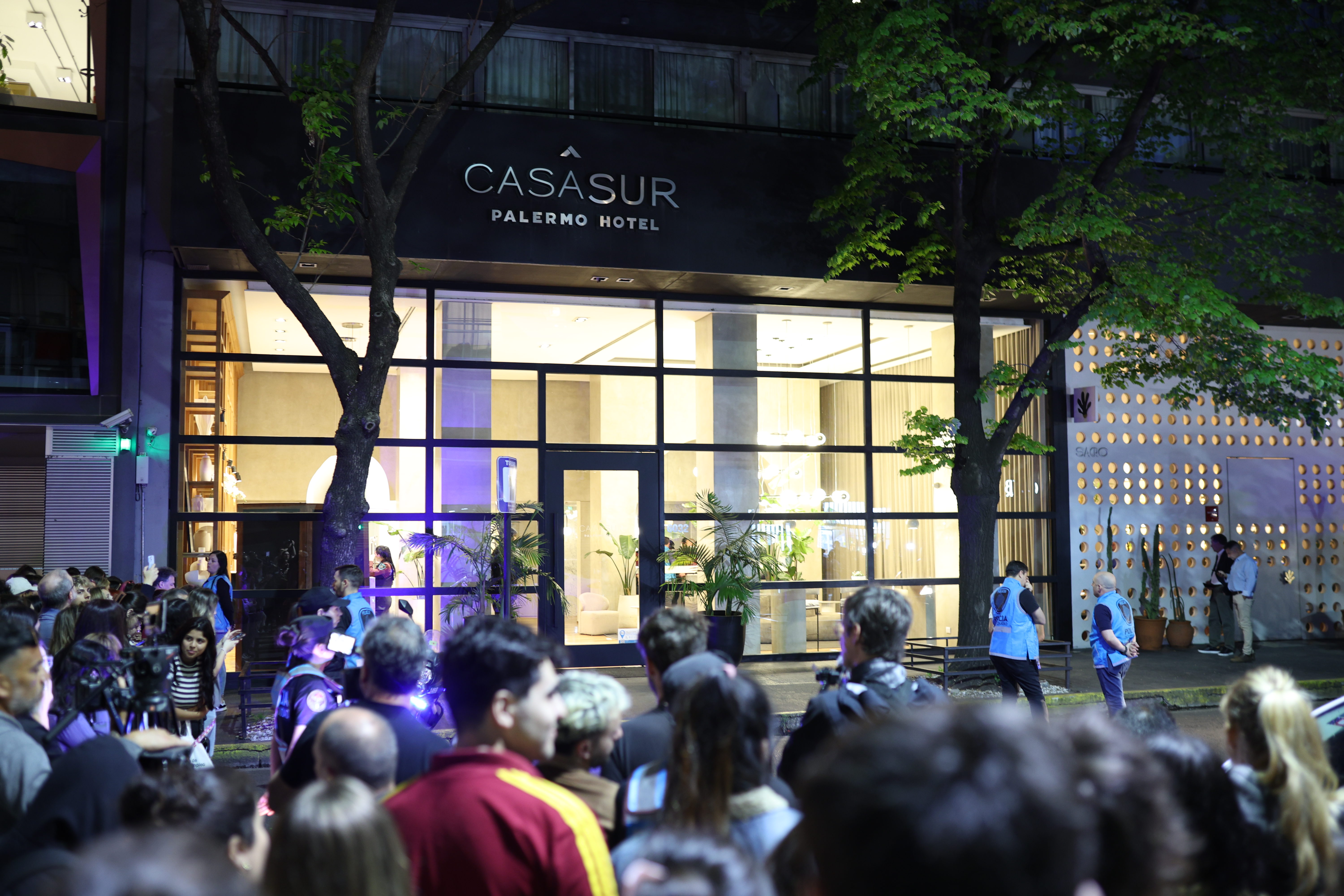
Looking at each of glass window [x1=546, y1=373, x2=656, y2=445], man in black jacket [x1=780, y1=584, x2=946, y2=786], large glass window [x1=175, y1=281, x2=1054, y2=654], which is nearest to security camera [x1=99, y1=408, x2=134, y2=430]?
large glass window [x1=175, y1=281, x2=1054, y2=654]

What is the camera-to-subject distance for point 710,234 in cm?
1509

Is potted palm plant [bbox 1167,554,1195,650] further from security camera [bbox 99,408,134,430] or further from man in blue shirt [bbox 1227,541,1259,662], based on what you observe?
security camera [bbox 99,408,134,430]

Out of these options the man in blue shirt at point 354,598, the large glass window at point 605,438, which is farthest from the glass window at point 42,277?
the man in blue shirt at point 354,598

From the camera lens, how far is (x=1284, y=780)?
3162 mm

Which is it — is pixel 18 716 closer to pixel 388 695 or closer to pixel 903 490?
pixel 388 695

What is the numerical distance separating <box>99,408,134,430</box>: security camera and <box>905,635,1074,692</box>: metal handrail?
1043 centimetres

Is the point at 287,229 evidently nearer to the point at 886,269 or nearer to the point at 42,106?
the point at 42,106

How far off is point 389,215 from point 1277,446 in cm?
1631

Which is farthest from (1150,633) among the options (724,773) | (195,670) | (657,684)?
(724,773)

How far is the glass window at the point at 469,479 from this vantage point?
15.3 meters

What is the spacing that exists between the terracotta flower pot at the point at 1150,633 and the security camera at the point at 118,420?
1544 centimetres

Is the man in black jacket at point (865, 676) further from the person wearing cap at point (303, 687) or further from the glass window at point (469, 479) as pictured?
the glass window at point (469, 479)

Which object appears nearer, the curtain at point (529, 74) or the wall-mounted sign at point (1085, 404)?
the curtain at point (529, 74)

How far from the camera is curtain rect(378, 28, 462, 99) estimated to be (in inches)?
601
